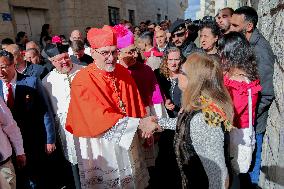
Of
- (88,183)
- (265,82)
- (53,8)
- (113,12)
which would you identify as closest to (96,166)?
(88,183)

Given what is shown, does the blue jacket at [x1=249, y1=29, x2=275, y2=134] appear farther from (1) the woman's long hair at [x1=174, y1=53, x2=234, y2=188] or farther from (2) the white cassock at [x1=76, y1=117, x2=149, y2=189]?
(2) the white cassock at [x1=76, y1=117, x2=149, y2=189]

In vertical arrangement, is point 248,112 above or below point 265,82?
below

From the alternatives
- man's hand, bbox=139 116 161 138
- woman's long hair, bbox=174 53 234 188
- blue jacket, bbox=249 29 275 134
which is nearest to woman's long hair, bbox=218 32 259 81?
blue jacket, bbox=249 29 275 134

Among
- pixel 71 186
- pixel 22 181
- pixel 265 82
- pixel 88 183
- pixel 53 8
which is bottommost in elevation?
pixel 71 186

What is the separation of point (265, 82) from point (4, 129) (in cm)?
266

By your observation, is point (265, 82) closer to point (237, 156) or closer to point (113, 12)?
point (237, 156)

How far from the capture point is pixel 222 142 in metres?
2.07

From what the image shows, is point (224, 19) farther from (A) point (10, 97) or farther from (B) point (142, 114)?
(A) point (10, 97)

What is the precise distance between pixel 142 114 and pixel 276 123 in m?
1.38

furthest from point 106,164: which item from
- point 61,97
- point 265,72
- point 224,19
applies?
point 224,19

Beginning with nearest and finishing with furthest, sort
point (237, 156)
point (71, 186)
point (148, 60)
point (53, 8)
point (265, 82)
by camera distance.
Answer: point (237, 156) < point (265, 82) < point (71, 186) < point (148, 60) < point (53, 8)

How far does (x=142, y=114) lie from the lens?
3182mm

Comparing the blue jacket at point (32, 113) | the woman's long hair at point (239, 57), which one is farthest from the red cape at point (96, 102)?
the woman's long hair at point (239, 57)

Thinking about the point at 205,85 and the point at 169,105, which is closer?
the point at 205,85
